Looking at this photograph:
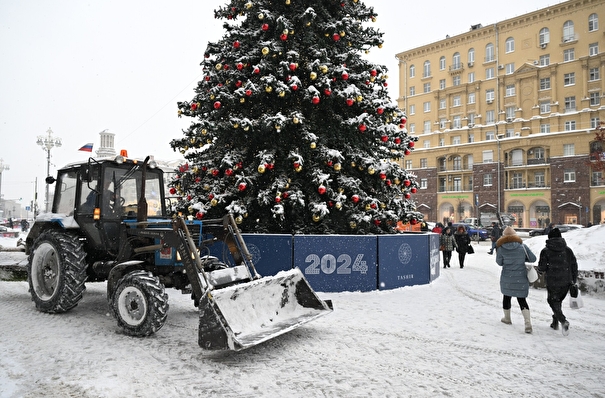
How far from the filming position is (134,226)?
24.2 ft

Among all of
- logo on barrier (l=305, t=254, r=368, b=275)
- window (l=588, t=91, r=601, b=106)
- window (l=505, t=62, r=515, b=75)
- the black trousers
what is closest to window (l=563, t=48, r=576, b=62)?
window (l=588, t=91, r=601, b=106)

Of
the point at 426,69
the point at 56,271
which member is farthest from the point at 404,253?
the point at 426,69

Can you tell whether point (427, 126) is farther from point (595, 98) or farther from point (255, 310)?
point (255, 310)

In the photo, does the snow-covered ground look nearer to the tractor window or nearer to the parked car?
the tractor window

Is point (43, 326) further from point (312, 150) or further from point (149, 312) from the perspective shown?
point (312, 150)

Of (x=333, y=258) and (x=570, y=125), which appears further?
(x=570, y=125)

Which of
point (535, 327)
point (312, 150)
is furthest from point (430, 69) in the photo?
point (535, 327)

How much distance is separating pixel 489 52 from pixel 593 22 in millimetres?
10942

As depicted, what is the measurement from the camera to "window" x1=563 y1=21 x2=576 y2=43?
156 feet

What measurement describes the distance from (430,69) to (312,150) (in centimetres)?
5361

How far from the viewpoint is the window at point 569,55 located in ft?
156

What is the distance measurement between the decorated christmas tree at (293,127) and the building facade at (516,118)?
116 ft

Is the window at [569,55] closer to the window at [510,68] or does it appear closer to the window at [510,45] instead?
the window at [510,68]

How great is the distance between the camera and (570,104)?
4738cm
